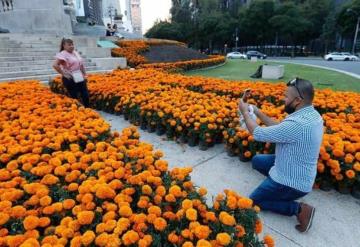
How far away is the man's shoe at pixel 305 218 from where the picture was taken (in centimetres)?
269

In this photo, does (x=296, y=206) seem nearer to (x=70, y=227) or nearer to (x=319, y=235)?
(x=319, y=235)

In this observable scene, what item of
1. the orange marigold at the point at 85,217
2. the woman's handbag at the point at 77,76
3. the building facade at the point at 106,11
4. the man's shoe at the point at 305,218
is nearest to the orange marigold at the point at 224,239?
the orange marigold at the point at 85,217

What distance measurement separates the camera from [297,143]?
103 inches

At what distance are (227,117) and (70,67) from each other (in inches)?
134

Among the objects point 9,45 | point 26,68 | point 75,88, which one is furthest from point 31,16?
point 75,88

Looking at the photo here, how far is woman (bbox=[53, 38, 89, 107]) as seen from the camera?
19.1 feet

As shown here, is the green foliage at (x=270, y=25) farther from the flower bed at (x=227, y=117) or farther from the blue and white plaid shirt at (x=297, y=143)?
the blue and white plaid shirt at (x=297, y=143)

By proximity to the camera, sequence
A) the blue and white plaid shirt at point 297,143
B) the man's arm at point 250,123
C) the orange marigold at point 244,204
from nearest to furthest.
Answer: the orange marigold at point 244,204, the blue and white plaid shirt at point 297,143, the man's arm at point 250,123

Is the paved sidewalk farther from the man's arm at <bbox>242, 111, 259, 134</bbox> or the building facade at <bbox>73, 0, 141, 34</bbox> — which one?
the building facade at <bbox>73, 0, 141, 34</bbox>

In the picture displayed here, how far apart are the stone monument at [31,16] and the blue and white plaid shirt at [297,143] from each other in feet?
60.9

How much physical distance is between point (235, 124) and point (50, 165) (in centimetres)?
265

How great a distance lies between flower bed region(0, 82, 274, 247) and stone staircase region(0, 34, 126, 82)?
27.1 ft

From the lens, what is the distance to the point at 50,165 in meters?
2.62

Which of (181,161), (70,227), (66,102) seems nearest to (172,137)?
(181,161)
